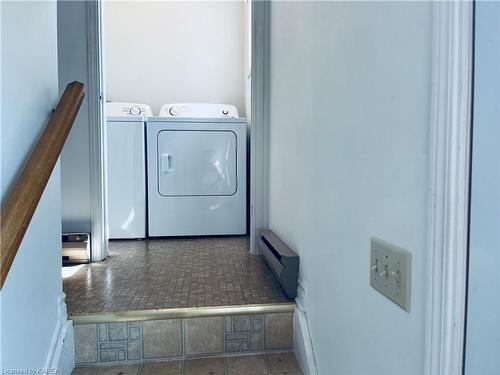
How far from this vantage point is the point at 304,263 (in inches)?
53.7

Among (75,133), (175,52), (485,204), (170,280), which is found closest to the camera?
(485,204)

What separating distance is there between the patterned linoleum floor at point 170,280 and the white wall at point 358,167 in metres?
0.35

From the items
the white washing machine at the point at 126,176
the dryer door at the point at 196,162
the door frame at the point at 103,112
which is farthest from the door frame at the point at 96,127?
the dryer door at the point at 196,162

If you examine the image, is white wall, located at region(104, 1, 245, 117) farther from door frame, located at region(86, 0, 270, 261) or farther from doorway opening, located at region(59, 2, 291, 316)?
door frame, located at region(86, 0, 270, 261)

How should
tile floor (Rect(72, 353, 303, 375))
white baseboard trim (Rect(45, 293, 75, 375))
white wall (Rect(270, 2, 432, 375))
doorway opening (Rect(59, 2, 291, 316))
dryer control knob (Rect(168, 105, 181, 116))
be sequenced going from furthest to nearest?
dryer control knob (Rect(168, 105, 181, 116)), doorway opening (Rect(59, 2, 291, 316)), tile floor (Rect(72, 353, 303, 375)), white baseboard trim (Rect(45, 293, 75, 375)), white wall (Rect(270, 2, 432, 375))

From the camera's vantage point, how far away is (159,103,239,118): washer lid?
10.9 feet

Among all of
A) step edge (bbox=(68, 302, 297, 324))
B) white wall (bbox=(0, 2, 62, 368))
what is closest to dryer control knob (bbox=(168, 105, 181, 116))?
white wall (bbox=(0, 2, 62, 368))

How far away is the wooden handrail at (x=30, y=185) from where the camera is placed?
0.76 m

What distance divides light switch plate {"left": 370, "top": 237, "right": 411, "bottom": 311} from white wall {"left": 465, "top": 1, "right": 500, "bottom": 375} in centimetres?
13

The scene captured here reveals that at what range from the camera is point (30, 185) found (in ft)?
2.81

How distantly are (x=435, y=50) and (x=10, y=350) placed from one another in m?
1.16

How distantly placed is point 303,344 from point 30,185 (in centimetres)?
103

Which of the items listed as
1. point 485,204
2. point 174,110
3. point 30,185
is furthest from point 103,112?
point 485,204

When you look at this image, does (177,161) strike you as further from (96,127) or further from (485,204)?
(485,204)
